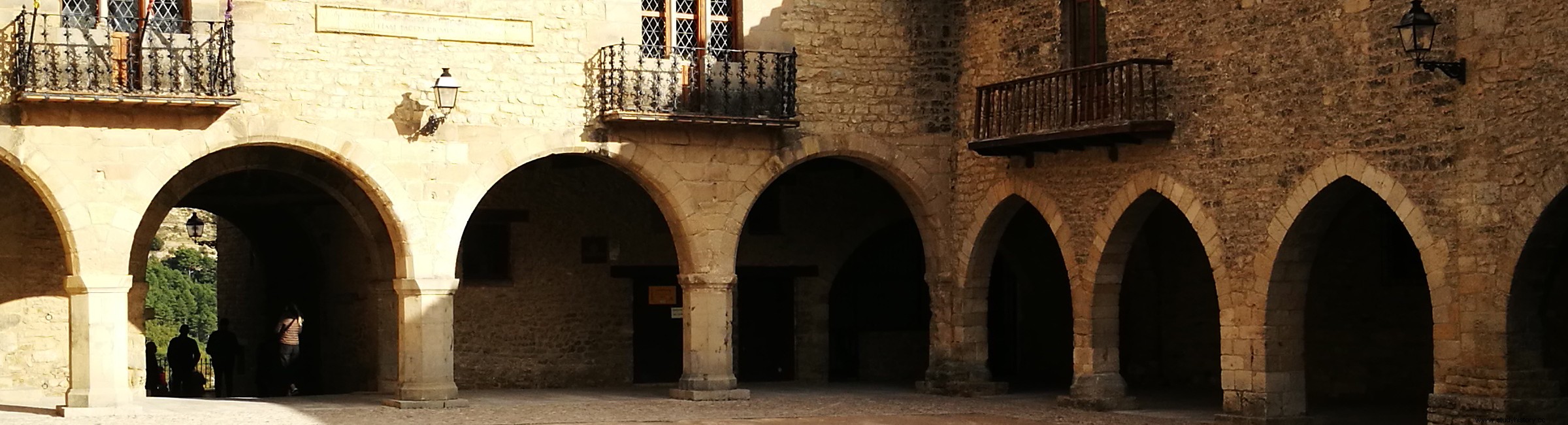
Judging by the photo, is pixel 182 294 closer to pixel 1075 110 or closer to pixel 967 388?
pixel 967 388

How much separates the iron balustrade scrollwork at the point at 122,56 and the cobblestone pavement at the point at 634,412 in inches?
95.5

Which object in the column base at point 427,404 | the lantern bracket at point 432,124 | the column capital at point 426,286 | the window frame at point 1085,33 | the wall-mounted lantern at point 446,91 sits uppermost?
the window frame at point 1085,33

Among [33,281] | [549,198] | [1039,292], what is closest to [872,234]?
[1039,292]

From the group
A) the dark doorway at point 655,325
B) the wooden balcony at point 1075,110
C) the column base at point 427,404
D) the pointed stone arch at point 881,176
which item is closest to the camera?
the wooden balcony at point 1075,110

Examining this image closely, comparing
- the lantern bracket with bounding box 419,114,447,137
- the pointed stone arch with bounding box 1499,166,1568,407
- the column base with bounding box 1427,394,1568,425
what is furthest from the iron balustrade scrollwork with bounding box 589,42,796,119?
the pointed stone arch with bounding box 1499,166,1568,407

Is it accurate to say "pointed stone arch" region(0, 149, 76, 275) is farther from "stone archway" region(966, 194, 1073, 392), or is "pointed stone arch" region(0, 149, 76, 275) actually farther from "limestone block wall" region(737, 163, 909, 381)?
"stone archway" region(966, 194, 1073, 392)

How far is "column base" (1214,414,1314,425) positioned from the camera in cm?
1514

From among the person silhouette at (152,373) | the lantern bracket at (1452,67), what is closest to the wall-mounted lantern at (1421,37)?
the lantern bracket at (1452,67)

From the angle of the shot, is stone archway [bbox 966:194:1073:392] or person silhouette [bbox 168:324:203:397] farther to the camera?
person silhouette [bbox 168:324:203:397]

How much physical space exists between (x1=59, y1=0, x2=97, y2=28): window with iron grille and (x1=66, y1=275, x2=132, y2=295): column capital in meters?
1.86

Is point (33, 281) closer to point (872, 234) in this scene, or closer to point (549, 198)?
point (549, 198)

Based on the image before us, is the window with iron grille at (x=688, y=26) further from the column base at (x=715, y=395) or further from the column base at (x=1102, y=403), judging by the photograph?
the column base at (x=1102, y=403)

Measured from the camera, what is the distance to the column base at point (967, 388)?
18328mm

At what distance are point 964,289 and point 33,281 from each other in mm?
7981
